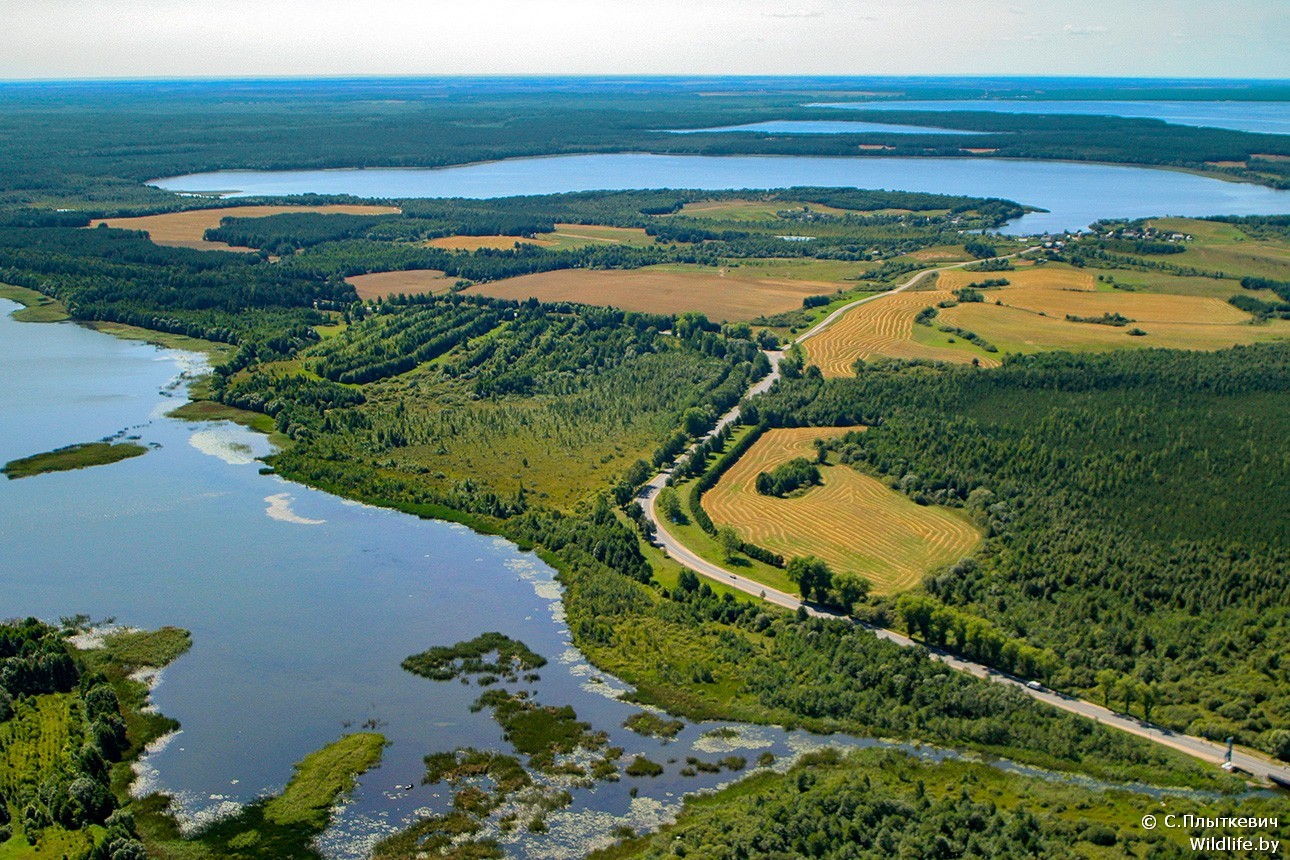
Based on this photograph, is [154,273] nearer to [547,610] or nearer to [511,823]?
[547,610]

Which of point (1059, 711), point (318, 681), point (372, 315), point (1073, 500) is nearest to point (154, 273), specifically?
point (372, 315)

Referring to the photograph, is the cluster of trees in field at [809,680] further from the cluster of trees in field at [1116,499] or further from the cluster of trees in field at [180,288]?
the cluster of trees in field at [180,288]

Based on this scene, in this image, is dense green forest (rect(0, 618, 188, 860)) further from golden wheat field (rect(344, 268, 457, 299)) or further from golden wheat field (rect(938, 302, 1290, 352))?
golden wheat field (rect(344, 268, 457, 299))

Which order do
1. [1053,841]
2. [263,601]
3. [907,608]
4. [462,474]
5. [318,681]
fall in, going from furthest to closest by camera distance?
[462,474] < [263,601] < [907,608] < [318,681] < [1053,841]

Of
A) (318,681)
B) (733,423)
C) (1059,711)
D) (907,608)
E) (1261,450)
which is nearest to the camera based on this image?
(1059,711)

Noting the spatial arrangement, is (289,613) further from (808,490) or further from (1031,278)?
(1031,278)

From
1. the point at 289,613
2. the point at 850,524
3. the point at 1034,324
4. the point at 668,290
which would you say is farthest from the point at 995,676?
the point at 668,290

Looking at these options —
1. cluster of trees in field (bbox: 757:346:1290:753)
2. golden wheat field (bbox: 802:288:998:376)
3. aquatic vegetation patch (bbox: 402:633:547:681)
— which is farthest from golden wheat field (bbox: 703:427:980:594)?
golden wheat field (bbox: 802:288:998:376)
